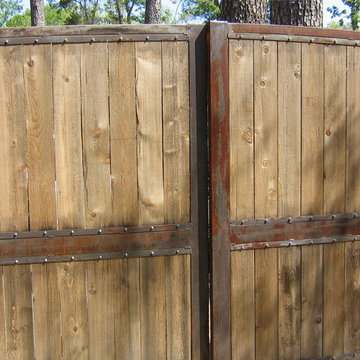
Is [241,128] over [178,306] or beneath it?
over

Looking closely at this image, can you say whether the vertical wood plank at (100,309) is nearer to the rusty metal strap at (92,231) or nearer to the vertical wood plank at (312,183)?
the rusty metal strap at (92,231)

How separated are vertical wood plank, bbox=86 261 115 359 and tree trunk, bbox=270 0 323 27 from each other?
3.24 meters

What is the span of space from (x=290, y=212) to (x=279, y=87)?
2.33 ft

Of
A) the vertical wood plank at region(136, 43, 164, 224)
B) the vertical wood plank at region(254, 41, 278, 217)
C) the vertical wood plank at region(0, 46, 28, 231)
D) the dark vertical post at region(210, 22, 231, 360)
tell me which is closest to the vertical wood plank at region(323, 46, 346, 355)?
the vertical wood plank at region(254, 41, 278, 217)

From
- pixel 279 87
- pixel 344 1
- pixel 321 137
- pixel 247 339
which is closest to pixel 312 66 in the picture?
pixel 279 87

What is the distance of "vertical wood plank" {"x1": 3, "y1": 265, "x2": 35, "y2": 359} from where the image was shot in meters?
2.26

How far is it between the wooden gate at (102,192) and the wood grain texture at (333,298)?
752 mm

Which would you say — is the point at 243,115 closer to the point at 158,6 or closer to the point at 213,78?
A: the point at 213,78

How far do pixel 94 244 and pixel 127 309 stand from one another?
0.41 m

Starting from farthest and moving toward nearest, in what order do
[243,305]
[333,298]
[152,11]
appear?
[152,11], [333,298], [243,305]

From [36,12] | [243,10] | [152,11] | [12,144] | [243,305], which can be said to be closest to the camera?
[12,144]

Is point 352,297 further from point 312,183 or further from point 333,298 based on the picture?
point 312,183

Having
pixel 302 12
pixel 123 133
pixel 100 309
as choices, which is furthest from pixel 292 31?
pixel 302 12

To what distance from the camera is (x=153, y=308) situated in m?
2.36
